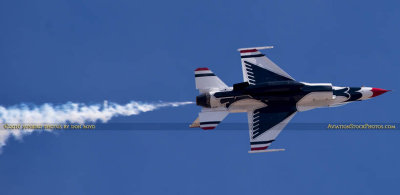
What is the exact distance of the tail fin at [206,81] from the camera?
51812 mm

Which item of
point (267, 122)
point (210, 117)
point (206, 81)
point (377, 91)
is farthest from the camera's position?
point (377, 91)

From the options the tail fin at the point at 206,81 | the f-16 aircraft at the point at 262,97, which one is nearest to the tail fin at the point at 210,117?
the f-16 aircraft at the point at 262,97

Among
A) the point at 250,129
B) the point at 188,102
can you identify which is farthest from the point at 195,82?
the point at 250,129

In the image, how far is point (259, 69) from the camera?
52.8m

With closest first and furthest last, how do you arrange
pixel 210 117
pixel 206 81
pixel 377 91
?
pixel 210 117 → pixel 206 81 → pixel 377 91

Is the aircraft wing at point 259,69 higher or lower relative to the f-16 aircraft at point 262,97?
higher

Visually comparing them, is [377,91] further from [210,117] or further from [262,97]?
[210,117]

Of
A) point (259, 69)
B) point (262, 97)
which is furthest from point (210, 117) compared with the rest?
point (259, 69)

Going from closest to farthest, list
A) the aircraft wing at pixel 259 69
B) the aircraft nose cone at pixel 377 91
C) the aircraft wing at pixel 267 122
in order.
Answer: the aircraft wing at pixel 267 122 < the aircraft wing at pixel 259 69 < the aircraft nose cone at pixel 377 91

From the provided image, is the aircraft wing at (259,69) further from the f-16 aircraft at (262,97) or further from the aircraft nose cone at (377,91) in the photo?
the aircraft nose cone at (377,91)

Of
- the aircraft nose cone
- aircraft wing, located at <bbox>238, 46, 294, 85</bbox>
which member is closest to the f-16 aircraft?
aircraft wing, located at <bbox>238, 46, 294, 85</bbox>

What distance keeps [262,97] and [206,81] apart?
4613mm

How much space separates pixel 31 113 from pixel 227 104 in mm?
15994

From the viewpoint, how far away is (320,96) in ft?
169
